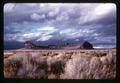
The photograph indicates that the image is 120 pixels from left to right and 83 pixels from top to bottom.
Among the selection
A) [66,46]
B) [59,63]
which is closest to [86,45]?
[66,46]

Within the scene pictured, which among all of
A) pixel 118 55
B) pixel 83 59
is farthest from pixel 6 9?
pixel 118 55

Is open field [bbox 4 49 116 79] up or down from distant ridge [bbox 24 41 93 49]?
down

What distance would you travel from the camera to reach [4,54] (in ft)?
6.93

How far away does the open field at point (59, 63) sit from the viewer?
6.91ft

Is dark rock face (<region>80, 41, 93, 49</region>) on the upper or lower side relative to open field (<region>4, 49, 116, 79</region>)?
upper

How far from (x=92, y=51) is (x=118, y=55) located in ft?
0.96

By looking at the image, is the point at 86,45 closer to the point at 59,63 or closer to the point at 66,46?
the point at 66,46

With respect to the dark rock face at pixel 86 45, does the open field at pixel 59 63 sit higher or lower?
lower

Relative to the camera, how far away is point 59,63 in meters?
2.12

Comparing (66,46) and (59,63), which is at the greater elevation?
(66,46)

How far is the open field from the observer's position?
2.11m

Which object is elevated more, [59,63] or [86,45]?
[86,45]

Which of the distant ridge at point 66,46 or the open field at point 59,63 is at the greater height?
the distant ridge at point 66,46

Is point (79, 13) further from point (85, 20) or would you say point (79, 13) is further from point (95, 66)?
point (95, 66)
